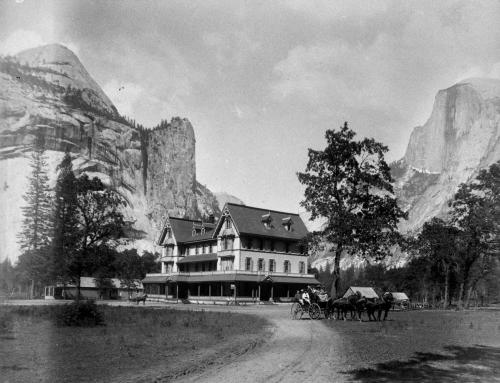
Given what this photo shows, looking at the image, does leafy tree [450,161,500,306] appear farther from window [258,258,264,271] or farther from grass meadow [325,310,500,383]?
grass meadow [325,310,500,383]

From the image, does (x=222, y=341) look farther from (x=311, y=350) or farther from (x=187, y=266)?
(x=187, y=266)

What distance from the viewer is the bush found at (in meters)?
22.1

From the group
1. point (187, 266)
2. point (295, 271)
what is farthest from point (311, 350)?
point (187, 266)

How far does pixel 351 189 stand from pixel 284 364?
86.8 ft

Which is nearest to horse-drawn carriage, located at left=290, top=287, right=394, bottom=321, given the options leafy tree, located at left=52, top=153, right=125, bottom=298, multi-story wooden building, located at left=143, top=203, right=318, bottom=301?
leafy tree, located at left=52, top=153, right=125, bottom=298

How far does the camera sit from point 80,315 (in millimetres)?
22219

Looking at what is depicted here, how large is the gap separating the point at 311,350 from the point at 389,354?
2294 mm

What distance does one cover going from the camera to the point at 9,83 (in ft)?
505

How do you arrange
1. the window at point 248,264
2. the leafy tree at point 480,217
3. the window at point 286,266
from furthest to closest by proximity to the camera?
the window at point 286,266 < the window at point 248,264 < the leafy tree at point 480,217

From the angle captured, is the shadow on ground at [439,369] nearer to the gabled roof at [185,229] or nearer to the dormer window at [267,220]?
the dormer window at [267,220]

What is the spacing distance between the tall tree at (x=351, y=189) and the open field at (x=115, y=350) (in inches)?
632

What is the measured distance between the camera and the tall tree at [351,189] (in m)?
36.2

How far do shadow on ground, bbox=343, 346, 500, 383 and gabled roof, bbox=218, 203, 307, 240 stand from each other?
44.6m

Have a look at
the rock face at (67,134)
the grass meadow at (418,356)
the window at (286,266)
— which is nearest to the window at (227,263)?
the window at (286,266)
